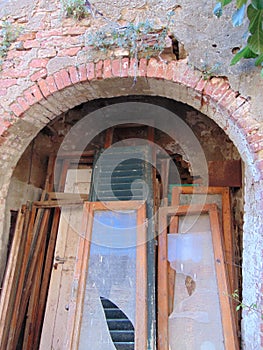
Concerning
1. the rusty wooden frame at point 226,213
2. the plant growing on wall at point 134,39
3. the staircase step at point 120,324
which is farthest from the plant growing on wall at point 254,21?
the staircase step at point 120,324

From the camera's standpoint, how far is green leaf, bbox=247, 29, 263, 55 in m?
1.90

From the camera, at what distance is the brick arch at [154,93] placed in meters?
2.10

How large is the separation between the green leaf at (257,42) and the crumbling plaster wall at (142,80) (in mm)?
237

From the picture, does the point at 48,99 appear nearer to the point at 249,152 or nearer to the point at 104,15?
the point at 104,15

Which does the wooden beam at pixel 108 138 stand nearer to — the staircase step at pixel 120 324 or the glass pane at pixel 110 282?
the glass pane at pixel 110 282

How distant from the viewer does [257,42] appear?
1.91 meters

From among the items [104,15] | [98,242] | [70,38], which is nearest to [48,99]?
[70,38]

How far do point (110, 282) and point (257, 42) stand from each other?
6.78 feet

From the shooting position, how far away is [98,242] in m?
2.71

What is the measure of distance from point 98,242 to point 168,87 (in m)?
1.44

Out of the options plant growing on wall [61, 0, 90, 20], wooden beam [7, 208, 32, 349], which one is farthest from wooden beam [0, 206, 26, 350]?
plant growing on wall [61, 0, 90, 20]

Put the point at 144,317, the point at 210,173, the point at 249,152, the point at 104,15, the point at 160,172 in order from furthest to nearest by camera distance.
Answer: the point at 160,172 < the point at 210,173 < the point at 104,15 < the point at 144,317 < the point at 249,152

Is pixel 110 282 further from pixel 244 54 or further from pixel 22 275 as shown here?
pixel 244 54

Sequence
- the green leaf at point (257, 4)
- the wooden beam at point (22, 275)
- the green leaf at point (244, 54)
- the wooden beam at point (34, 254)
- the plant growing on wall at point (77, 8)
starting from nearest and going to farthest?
1. the green leaf at point (257, 4)
2. the green leaf at point (244, 54)
3. the plant growing on wall at point (77, 8)
4. the wooden beam at point (22, 275)
5. the wooden beam at point (34, 254)
